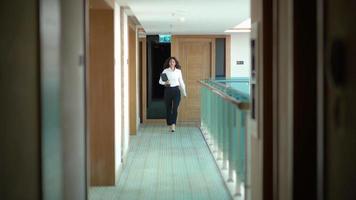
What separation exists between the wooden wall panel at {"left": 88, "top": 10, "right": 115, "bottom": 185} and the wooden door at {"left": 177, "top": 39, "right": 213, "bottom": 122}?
8.19 metres

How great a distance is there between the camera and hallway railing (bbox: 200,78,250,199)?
5.62m

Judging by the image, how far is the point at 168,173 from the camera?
8719 mm

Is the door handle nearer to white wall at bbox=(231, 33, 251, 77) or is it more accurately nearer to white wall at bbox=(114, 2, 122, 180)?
white wall at bbox=(114, 2, 122, 180)

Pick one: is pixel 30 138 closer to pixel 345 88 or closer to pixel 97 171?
pixel 345 88

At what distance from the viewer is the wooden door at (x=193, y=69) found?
1577 centimetres

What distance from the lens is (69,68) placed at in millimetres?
4281

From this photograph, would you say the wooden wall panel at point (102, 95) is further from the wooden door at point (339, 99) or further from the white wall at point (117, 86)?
the wooden door at point (339, 99)

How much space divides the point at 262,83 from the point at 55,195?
147 cm

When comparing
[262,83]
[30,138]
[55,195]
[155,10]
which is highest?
[155,10]

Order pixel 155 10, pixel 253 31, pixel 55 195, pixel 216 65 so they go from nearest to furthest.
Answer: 1. pixel 55 195
2. pixel 253 31
3. pixel 155 10
4. pixel 216 65

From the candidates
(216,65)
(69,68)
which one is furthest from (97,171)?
(216,65)

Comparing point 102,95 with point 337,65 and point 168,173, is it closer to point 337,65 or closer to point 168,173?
point 168,173

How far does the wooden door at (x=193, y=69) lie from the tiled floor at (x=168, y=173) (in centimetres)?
266

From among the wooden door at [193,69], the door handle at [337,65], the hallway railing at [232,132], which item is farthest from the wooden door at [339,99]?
the wooden door at [193,69]
